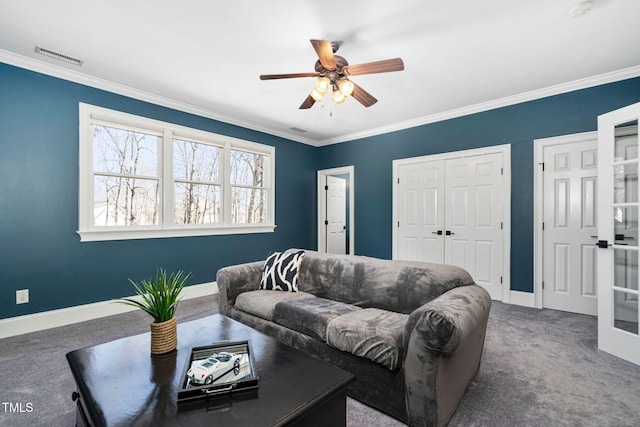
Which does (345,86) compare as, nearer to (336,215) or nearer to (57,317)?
(57,317)

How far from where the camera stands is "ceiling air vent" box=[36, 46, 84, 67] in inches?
105

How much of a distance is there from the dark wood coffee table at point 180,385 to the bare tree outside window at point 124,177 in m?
2.43

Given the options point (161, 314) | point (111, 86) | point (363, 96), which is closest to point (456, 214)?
point (363, 96)

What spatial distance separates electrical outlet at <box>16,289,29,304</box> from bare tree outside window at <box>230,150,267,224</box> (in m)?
2.42

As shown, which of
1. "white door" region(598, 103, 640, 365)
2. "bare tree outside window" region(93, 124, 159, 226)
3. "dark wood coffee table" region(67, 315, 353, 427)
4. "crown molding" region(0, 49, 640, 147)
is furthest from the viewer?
"bare tree outside window" region(93, 124, 159, 226)

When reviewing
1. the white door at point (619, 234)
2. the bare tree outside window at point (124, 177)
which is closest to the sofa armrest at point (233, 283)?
the bare tree outside window at point (124, 177)

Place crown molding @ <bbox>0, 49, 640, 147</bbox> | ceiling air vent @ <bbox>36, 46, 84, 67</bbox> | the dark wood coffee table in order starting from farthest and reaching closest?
crown molding @ <bbox>0, 49, 640, 147</bbox>, ceiling air vent @ <bbox>36, 46, 84, 67</bbox>, the dark wood coffee table

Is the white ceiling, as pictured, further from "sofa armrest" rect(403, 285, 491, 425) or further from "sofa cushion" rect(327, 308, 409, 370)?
"sofa cushion" rect(327, 308, 409, 370)

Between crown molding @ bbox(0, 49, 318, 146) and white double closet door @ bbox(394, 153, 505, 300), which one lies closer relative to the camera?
crown molding @ bbox(0, 49, 318, 146)

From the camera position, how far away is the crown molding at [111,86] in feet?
9.18

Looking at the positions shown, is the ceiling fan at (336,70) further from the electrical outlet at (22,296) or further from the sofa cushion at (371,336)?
the electrical outlet at (22,296)

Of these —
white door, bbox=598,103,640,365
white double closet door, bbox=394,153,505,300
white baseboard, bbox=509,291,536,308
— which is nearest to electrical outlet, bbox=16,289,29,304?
white double closet door, bbox=394,153,505,300

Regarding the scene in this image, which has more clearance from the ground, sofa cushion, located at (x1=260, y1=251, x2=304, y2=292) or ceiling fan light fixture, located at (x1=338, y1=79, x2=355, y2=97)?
ceiling fan light fixture, located at (x1=338, y1=79, x2=355, y2=97)

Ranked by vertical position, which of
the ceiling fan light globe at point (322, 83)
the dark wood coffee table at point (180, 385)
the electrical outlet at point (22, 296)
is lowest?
the electrical outlet at point (22, 296)
